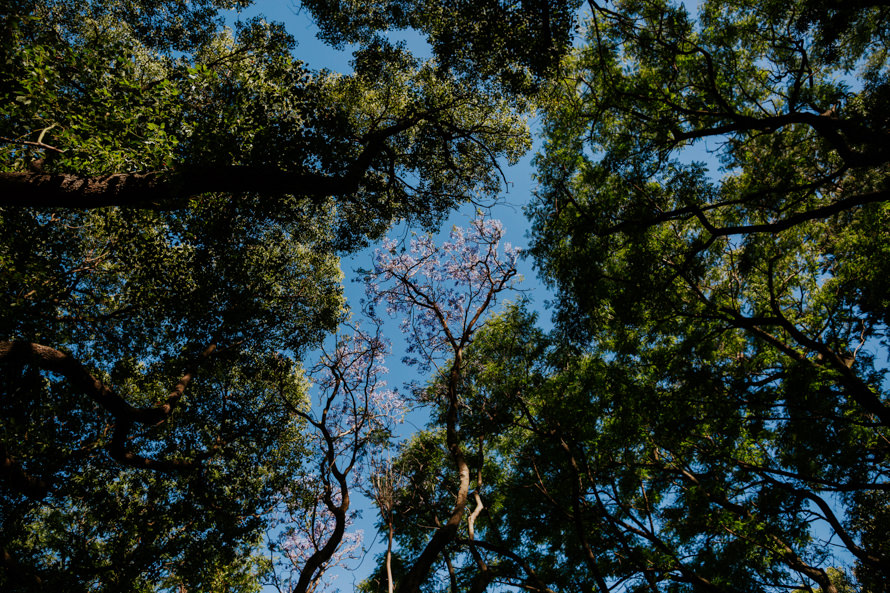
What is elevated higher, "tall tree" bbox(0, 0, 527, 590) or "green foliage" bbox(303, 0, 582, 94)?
"green foliage" bbox(303, 0, 582, 94)

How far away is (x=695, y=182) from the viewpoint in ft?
27.8

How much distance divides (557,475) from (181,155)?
11658 mm

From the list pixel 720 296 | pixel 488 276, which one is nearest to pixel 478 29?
pixel 488 276

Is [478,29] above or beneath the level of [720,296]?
above

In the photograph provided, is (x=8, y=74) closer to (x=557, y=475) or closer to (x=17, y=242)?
(x=17, y=242)

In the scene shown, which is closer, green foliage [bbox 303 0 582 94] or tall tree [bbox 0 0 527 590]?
tall tree [bbox 0 0 527 590]

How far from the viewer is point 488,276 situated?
1212 centimetres

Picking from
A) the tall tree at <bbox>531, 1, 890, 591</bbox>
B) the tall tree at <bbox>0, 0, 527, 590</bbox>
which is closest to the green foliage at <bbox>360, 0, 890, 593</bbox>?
the tall tree at <bbox>531, 1, 890, 591</bbox>

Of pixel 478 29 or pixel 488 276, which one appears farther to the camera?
pixel 488 276

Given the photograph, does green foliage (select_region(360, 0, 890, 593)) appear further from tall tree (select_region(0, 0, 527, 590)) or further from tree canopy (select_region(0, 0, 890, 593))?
tall tree (select_region(0, 0, 527, 590))

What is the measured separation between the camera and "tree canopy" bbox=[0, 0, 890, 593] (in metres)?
6.73

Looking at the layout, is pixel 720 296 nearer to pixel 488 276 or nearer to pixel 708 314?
pixel 708 314

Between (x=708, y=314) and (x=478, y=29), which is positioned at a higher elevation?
(x=478, y=29)

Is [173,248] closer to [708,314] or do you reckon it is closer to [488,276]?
[488,276]
